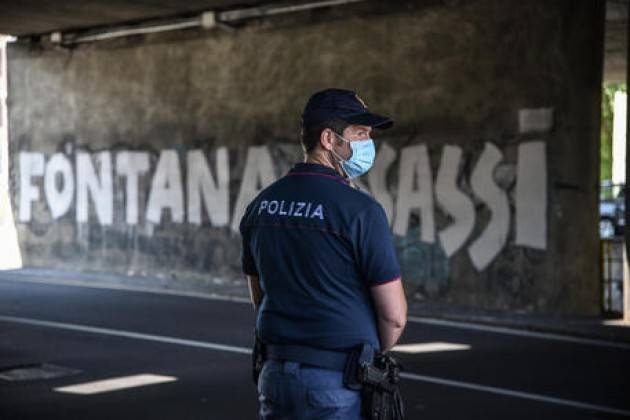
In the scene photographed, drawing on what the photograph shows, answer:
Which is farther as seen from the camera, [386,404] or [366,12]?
[366,12]

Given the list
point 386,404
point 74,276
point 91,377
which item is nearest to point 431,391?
point 91,377

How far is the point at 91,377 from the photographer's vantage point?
32.2 feet

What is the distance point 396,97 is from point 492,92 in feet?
5.62

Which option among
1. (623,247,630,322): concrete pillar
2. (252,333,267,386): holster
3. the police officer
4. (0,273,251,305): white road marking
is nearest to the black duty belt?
the police officer

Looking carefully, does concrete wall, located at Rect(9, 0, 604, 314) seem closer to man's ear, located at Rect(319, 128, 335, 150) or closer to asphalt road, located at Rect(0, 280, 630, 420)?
asphalt road, located at Rect(0, 280, 630, 420)

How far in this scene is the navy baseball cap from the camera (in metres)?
3.81

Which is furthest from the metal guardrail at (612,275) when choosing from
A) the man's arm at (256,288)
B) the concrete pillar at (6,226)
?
the concrete pillar at (6,226)

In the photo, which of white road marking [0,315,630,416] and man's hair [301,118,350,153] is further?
white road marking [0,315,630,416]

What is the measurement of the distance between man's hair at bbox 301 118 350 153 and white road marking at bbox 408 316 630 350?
29.1 feet

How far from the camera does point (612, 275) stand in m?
14.9

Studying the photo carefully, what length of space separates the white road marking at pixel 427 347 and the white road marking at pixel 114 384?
9.17 feet

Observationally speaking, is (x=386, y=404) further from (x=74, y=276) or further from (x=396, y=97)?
(x=74, y=276)

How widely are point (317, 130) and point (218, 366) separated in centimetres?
683

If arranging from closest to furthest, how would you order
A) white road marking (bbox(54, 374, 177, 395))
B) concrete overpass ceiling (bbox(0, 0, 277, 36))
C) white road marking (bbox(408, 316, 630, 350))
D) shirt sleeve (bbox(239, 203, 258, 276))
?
shirt sleeve (bbox(239, 203, 258, 276))
white road marking (bbox(54, 374, 177, 395))
white road marking (bbox(408, 316, 630, 350))
concrete overpass ceiling (bbox(0, 0, 277, 36))
